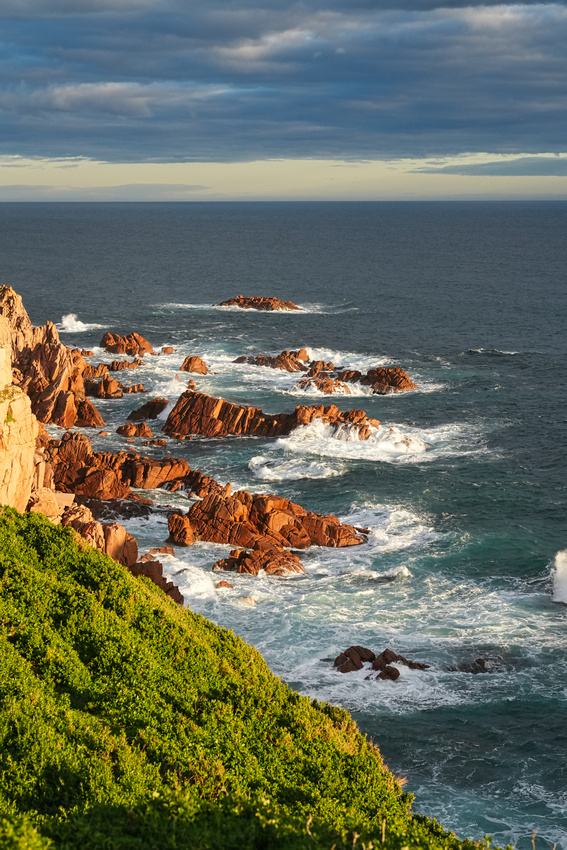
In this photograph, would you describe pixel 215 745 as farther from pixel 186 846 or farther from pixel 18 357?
pixel 18 357

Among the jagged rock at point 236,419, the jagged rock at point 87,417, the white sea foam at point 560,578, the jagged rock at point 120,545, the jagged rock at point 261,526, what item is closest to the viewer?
the jagged rock at point 120,545

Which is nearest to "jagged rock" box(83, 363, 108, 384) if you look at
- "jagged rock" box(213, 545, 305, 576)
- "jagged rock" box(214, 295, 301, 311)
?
"jagged rock" box(213, 545, 305, 576)

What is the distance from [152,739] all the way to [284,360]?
8093 centimetres

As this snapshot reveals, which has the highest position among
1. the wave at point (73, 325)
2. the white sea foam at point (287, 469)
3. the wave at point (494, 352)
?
the wave at point (73, 325)

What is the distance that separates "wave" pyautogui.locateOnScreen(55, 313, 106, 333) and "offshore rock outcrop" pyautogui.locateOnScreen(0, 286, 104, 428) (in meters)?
32.5

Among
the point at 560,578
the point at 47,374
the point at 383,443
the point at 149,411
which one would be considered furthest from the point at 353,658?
the point at 47,374

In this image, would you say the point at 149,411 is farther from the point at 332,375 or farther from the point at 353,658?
the point at 353,658

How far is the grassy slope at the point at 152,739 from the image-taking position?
17.9m

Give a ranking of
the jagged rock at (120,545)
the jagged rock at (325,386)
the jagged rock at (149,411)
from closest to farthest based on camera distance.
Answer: the jagged rock at (120,545) → the jagged rock at (149,411) → the jagged rock at (325,386)

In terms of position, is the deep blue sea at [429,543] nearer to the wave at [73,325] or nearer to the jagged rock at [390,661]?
the wave at [73,325]

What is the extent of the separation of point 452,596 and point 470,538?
337 inches

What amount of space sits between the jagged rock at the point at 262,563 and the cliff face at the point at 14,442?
14595mm

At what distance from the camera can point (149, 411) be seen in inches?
3214

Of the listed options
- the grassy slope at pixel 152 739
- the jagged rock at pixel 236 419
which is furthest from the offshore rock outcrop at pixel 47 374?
the grassy slope at pixel 152 739
